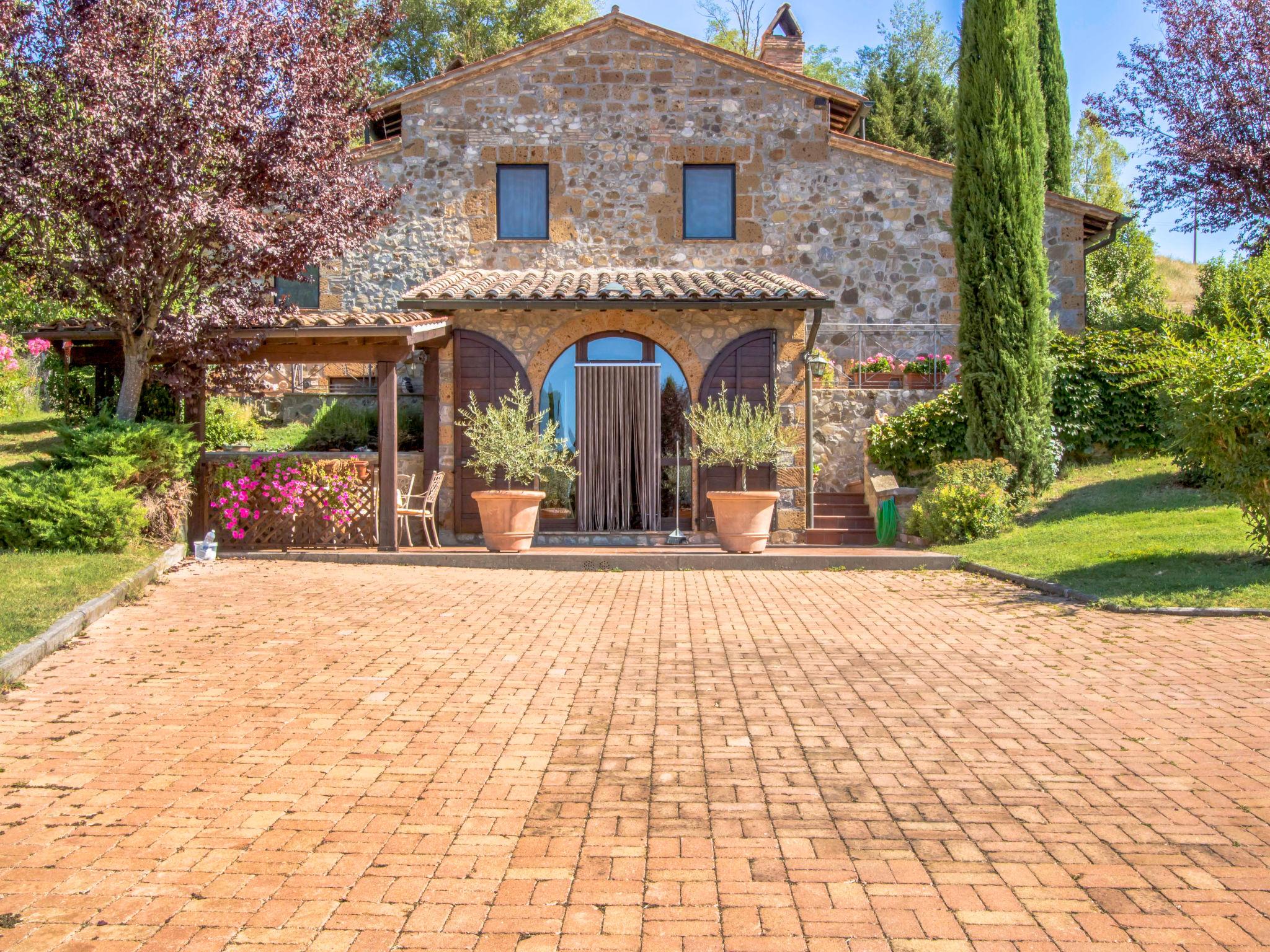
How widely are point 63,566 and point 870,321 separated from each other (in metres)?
13.6

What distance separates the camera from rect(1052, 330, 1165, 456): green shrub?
52.4 feet

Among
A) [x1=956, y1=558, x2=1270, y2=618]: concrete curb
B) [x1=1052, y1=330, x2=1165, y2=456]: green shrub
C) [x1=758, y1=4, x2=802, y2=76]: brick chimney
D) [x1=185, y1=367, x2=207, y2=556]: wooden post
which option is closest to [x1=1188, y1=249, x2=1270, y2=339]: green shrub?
[x1=1052, y1=330, x2=1165, y2=456]: green shrub

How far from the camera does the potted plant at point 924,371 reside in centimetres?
1783

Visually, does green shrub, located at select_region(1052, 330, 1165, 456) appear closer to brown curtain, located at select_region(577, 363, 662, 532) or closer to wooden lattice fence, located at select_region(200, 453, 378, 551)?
brown curtain, located at select_region(577, 363, 662, 532)

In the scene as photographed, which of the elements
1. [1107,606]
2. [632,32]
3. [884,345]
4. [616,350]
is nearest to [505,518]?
[616,350]

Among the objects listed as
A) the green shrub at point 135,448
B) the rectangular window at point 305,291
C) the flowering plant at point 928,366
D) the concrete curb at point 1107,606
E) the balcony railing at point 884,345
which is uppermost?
the rectangular window at point 305,291

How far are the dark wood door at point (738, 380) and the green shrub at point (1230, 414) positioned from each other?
5968 millimetres

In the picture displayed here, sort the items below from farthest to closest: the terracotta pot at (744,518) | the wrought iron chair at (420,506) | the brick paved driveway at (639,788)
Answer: the wrought iron chair at (420,506) < the terracotta pot at (744,518) < the brick paved driveway at (639,788)

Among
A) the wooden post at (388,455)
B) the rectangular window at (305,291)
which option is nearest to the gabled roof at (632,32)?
the rectangular window at (305,291)

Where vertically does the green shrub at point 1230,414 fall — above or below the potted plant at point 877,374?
below

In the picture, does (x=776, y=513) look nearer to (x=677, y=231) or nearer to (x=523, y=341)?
(x=523, y=341)

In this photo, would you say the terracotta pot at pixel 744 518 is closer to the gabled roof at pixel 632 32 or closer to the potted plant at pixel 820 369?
the potted plant at pixel 820 369

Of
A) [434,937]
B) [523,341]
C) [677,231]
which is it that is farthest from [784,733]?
[677,231]

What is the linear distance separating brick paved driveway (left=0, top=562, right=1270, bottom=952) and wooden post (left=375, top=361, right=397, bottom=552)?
5.03 meters
